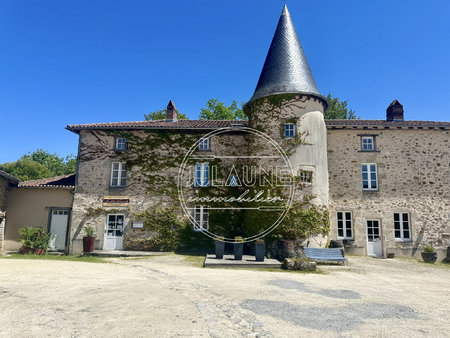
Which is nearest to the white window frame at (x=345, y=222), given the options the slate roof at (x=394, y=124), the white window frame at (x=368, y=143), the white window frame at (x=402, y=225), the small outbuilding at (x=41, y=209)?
the white window frame at (x=402, y=225)

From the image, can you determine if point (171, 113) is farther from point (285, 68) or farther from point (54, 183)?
point (54, 183)

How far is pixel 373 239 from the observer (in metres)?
14.4

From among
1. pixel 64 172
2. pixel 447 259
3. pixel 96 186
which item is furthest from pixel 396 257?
pixel 64 172

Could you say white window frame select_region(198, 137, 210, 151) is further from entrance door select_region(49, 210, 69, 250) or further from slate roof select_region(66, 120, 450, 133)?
entrance door select_region(49, 210, 69, 250)

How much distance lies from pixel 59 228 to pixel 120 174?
13.1 feet

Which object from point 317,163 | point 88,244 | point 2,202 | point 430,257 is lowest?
point 430,257

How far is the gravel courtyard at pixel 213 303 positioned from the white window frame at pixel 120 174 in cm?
559

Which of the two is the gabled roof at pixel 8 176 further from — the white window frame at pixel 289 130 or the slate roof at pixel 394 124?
the slate roof at pixel 394 124

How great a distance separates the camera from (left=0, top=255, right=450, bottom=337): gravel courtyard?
4438 mm

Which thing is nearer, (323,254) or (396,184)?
(323,254)

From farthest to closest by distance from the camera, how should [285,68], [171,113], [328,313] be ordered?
[171,113], [285,68], [328,313]

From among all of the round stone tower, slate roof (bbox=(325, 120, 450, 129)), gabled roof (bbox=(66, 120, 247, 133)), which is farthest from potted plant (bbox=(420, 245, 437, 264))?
gabled roof (bbox=(66, 120, 247, 133))

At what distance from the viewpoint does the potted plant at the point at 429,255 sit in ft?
42.9

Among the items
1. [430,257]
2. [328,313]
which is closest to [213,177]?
[328,313]
